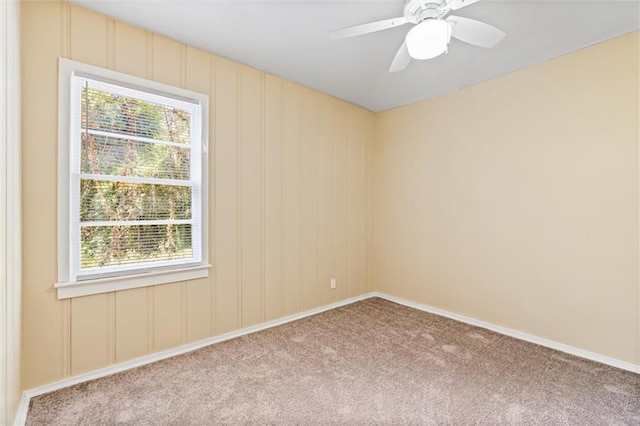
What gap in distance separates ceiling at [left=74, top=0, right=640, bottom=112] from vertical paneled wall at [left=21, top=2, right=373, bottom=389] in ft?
0.78

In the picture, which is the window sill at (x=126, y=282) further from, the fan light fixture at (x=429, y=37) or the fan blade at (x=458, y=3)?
the fan blade at (x=458, y=3)

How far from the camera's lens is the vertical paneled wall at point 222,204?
6.53ft

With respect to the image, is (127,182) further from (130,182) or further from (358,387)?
(358,387)

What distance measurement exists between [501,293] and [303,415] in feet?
7.45

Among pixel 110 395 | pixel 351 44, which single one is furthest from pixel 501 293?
pixel 110 395

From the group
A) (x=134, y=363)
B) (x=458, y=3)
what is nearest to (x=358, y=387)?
(x=134, y=363)

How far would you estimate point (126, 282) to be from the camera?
2.30 meters

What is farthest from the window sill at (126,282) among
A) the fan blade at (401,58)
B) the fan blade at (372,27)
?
the fan blade at (401,58)

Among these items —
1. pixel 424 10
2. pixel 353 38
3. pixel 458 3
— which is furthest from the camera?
pixel 353 38

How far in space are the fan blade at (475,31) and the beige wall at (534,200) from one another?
1276mm

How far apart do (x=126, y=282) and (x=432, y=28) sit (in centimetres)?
260

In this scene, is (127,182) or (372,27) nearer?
(372,27)

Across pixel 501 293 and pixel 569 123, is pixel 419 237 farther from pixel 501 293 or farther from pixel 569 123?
pixel 569 123

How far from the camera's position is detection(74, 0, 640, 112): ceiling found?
2.07m
